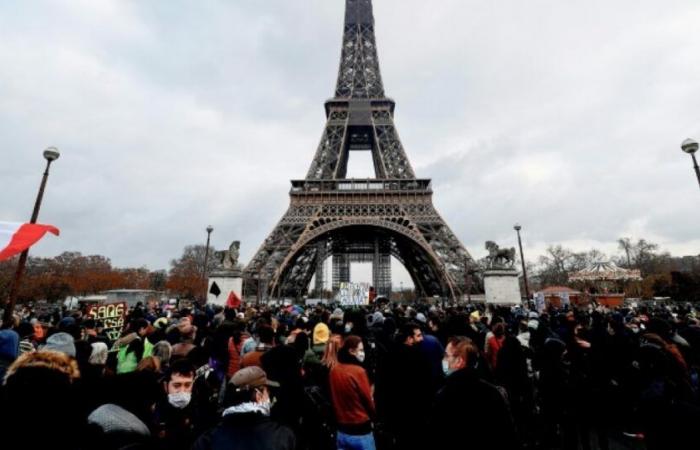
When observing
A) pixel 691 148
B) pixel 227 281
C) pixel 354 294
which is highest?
pixel 691 148

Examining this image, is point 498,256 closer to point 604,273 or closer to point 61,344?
point 604,273

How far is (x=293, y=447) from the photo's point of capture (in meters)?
2.15

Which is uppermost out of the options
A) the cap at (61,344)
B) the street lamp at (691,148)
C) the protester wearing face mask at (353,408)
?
the street lamp at (691,148)

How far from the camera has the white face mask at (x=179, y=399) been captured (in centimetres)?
309

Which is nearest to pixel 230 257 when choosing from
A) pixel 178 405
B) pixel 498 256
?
pixel 498 256

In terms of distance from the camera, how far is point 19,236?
5461 mm

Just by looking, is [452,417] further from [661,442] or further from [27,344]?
[27,344]

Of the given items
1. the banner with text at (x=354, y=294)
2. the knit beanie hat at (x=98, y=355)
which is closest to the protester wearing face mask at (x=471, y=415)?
the knit beanie hat at (x=98, y=355)

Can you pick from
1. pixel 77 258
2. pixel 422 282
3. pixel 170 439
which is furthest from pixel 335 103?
pixel 77 258

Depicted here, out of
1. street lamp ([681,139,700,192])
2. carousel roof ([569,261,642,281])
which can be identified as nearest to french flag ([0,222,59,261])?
street lamp ([681,139,700,192])

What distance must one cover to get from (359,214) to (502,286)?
45.9 feet

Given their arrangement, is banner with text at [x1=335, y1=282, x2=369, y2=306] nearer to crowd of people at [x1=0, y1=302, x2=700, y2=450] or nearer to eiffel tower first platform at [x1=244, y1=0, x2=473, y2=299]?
crowd of people at [x1=0, y1=302, x2=700, y2=450]

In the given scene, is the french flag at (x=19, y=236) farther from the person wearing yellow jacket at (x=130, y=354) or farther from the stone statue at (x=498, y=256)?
the stone statue at (x=498, y=256)

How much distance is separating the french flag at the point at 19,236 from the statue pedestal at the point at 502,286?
2470 cm
